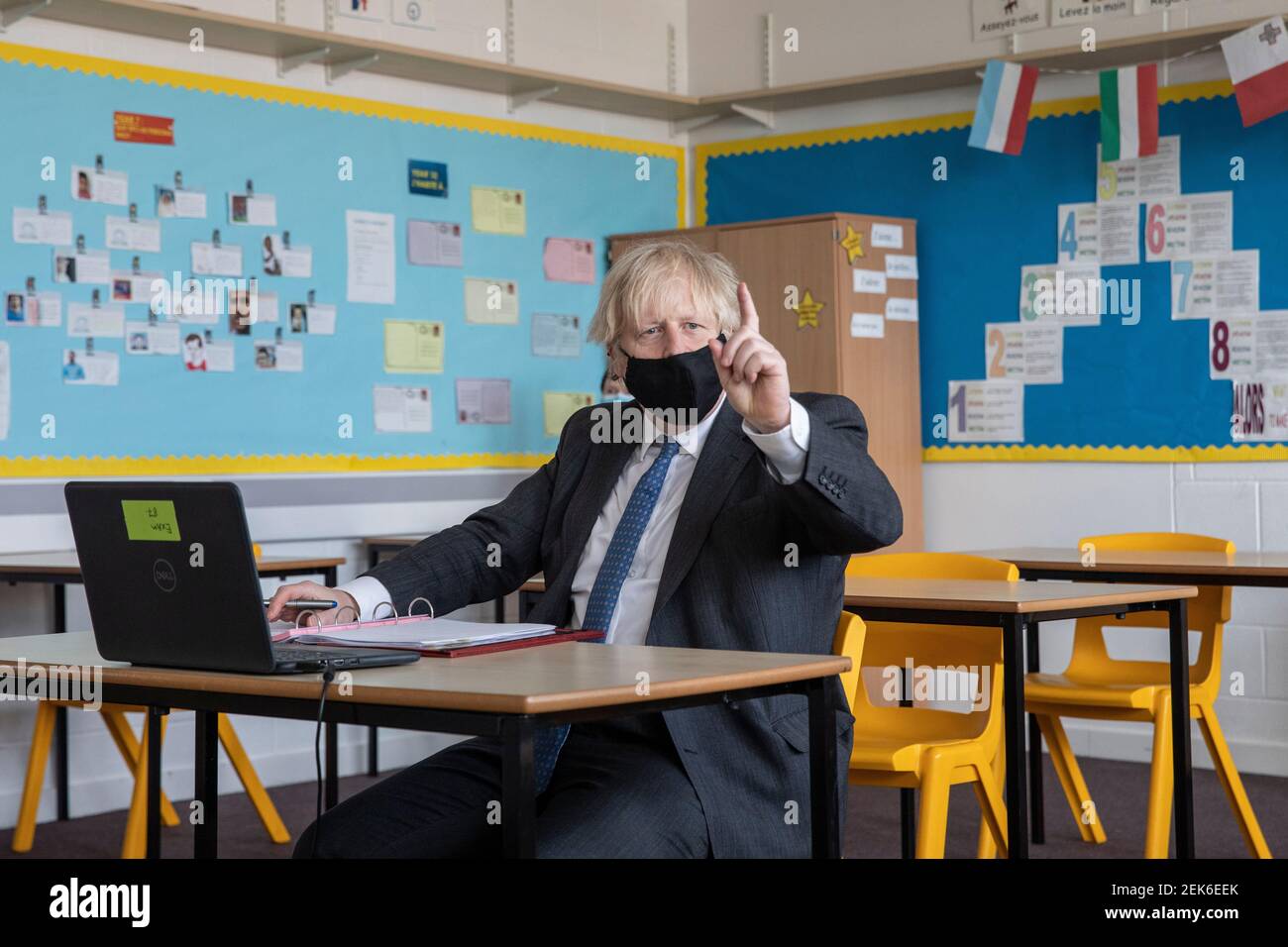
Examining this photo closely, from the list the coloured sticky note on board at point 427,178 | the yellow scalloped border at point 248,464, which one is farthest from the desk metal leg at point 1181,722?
the coloured sticky note on board at point 427,178

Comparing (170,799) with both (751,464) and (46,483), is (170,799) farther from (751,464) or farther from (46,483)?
(751,464)

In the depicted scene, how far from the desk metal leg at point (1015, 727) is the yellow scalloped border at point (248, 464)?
106 inches

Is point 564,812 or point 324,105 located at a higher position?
point 324,105

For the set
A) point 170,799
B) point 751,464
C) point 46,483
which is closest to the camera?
point 751,464

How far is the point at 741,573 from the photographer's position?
2.22m

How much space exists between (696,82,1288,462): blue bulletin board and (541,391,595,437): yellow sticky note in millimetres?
952

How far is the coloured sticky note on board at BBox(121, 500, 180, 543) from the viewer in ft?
6.05

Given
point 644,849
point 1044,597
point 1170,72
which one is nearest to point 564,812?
point 644,849

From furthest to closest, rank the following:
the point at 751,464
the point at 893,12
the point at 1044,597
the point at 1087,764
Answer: the point at 893,12
the point at 1087,764
the point at 1044,597
the point at 751,464

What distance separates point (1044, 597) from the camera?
9.58 feet

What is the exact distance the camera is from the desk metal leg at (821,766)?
6.40 ft

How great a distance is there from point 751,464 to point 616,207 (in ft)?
12.7

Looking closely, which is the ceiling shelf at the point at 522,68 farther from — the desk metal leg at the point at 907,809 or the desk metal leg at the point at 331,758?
the desk metal leg at the point at 907,809

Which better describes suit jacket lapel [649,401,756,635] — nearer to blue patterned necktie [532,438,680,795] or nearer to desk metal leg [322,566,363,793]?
blue patterned necktie [532,438,680,795]
